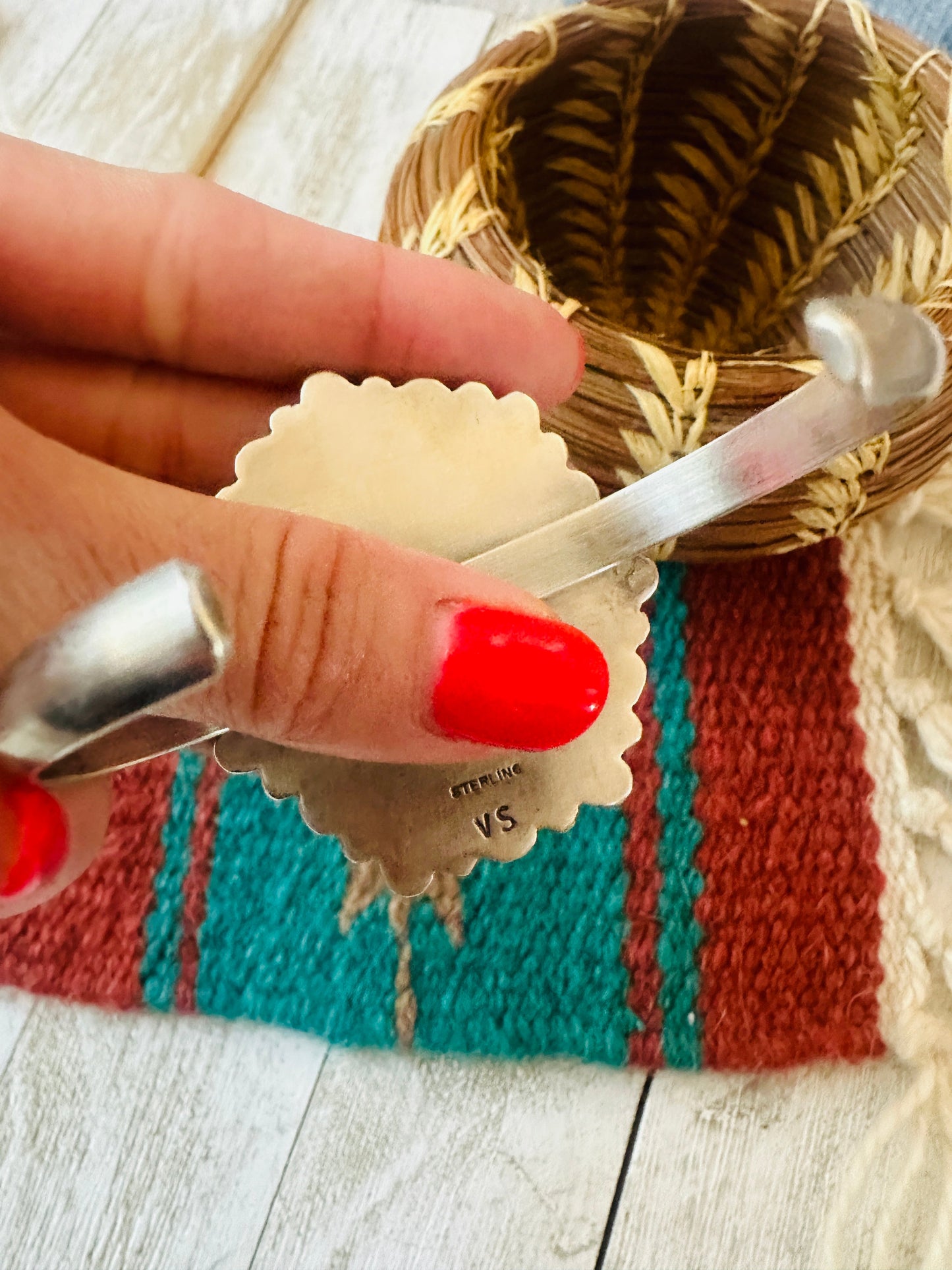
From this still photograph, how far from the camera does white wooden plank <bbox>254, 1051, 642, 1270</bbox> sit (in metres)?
0.32

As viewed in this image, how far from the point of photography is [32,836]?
0.74 ft

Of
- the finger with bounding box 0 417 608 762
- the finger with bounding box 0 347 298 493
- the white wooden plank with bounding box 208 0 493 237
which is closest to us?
the finger with bounding box 0 417 608 762

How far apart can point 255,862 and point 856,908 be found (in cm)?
21

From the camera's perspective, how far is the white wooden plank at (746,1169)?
1.05 feet

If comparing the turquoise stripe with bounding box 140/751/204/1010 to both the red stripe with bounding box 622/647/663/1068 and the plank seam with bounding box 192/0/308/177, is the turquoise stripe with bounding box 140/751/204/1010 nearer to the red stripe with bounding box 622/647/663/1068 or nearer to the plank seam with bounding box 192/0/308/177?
the red stripe with bounding box 622/647/663/1068

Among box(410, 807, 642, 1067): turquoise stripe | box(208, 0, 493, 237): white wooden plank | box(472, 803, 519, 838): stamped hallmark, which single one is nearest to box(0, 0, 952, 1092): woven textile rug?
box(410, 807, 642, 1067): turquoise stripe

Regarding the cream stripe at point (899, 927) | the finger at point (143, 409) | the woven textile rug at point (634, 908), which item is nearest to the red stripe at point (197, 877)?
the woven textile rug at point (634, 908)

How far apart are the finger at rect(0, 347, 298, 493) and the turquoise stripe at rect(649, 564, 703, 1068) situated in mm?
160

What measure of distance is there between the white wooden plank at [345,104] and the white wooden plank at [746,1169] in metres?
0.38

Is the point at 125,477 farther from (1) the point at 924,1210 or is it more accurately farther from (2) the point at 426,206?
(1) the point at 924,1210

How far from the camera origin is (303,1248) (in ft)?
1.05

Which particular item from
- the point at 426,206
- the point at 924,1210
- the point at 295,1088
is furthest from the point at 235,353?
the point at 924,1210

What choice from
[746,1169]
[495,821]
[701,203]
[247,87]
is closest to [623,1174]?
[746,1169]

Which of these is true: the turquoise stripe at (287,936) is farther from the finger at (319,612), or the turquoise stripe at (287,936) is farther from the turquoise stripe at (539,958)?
the finger at (319,612)
